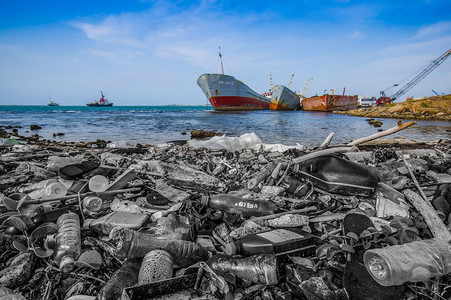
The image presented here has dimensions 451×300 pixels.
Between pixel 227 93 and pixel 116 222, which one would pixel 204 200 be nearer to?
pixel 116 222

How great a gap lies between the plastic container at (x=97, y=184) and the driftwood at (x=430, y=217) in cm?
305

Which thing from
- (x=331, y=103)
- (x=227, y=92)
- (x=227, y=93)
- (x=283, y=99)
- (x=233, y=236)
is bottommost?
(x=233, y=236)

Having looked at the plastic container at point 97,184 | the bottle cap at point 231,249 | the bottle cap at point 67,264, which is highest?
the plastic container at point 97,184

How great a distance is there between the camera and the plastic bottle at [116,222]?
1695 mm

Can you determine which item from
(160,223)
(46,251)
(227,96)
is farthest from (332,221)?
(227,96)

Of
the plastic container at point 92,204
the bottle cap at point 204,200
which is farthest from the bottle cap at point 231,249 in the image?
the plastic container at point 92,204

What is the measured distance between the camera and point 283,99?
36750 mm

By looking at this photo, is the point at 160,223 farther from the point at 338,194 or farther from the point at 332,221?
the point at 338,194

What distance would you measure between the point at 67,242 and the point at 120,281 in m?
0.63

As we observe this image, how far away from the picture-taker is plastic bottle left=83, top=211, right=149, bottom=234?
1.70 metres

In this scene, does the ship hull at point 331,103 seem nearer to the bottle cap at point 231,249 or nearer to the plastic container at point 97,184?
the plastic container at point 97,184

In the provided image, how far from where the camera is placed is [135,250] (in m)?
1.36

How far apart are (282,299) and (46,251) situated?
1597 mm

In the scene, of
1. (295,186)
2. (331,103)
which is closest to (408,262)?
(295,186)
